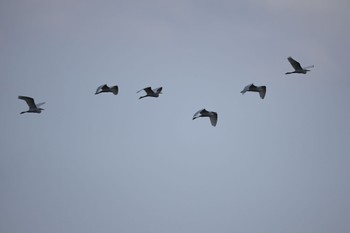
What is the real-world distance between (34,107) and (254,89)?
28.2m

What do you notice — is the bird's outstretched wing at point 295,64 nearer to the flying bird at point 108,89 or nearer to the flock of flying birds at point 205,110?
the flock of flying birds at point 205,110

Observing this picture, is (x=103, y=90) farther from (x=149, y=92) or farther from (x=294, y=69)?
(x=294, y=69)

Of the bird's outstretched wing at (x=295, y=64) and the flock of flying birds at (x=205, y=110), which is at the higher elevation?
the bird's outstretched wing at (x=295, y=64)

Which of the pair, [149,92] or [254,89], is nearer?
[254,89]

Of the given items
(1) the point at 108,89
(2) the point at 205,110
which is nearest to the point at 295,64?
(2) the point at 205,110

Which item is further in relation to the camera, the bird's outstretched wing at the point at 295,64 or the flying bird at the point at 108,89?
the flying bird at the point at 108,89

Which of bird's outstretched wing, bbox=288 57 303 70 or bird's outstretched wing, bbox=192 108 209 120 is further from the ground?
bird's outstretched wing, bbox=288 57 303 70

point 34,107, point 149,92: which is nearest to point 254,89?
point 149,92

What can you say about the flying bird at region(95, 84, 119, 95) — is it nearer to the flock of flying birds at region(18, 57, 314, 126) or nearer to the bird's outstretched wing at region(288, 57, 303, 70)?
the flock of flying birds at region(18, 57, 314, 126)

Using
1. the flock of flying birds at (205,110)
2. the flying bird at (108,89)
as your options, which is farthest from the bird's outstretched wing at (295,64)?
the flying bird at (108,89)

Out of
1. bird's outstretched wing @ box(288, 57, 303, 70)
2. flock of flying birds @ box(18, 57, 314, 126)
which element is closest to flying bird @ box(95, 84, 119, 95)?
flock of flying birds @ box(18, 57, 314, 126)

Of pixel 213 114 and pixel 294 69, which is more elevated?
pixel 294 69

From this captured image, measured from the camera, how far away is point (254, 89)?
10588cm

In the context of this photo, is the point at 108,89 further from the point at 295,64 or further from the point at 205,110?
the point at 295,64
